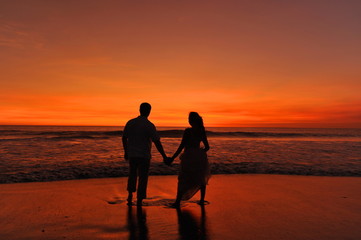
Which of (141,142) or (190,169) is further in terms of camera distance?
(190,169)

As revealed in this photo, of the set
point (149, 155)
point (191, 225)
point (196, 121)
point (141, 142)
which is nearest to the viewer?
point (191, 225)

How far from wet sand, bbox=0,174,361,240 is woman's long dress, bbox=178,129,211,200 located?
0.40 metres

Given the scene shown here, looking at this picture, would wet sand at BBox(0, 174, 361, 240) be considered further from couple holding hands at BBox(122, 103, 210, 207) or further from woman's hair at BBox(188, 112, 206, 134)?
woman's hair at BBox(188, 112, 206, 134)

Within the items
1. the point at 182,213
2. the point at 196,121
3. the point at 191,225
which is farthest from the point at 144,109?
the point at 191,225

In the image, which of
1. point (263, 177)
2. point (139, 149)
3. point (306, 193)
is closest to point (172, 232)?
point (139, 149)

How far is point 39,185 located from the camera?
897 cm

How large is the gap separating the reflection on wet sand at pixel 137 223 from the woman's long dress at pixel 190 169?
3.48 feet

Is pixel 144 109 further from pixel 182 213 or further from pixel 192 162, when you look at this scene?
pixel 182 213

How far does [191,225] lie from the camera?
4.90 m

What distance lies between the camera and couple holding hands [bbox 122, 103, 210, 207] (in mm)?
6113

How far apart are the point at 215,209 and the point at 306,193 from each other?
3.29 m

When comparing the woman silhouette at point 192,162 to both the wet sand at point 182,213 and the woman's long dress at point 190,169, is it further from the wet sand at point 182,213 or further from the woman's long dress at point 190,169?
the wet sand at point 182,213

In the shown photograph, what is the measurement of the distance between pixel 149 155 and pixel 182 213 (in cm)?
143

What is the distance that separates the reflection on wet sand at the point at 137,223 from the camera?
4.39 m
